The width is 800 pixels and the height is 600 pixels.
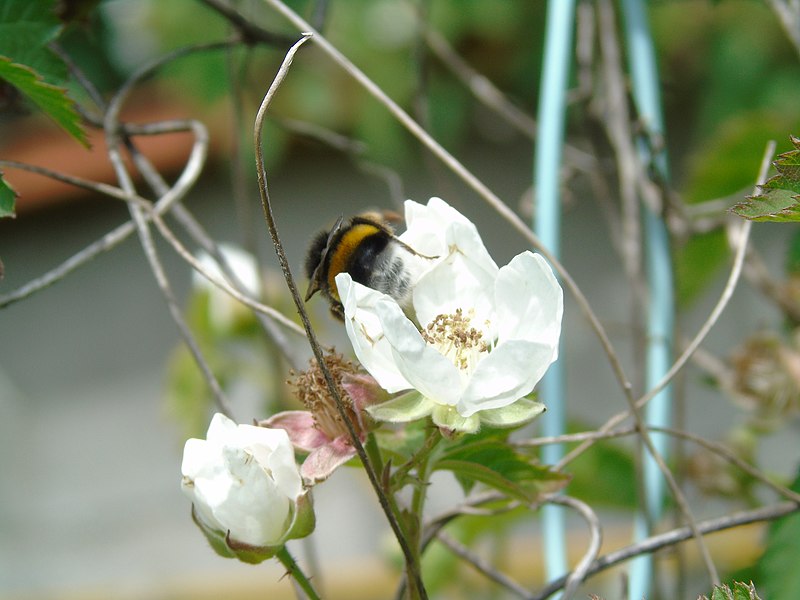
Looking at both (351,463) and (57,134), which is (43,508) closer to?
(57,134)

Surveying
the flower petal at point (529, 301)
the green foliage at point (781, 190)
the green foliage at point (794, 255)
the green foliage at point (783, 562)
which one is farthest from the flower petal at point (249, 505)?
the green foliage at point (794, 255)

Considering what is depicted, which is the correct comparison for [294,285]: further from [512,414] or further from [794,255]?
[794,255]

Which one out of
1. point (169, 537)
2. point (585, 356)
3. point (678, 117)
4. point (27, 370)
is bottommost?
point (585, 356)

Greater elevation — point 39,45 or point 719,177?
point 39,45

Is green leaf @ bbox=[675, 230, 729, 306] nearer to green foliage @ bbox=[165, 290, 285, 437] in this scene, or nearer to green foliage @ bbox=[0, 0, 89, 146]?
green foliage @ bbox=[165, 290, 285, 437]

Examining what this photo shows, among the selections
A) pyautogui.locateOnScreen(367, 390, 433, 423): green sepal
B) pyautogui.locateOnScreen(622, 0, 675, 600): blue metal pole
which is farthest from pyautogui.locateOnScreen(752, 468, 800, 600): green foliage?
pyautogui.locateOnScreen(367, 390, 433, 423): green sepal

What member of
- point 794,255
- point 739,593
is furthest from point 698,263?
point 739,593

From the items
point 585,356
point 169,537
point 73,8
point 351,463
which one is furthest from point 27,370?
point 351,463
